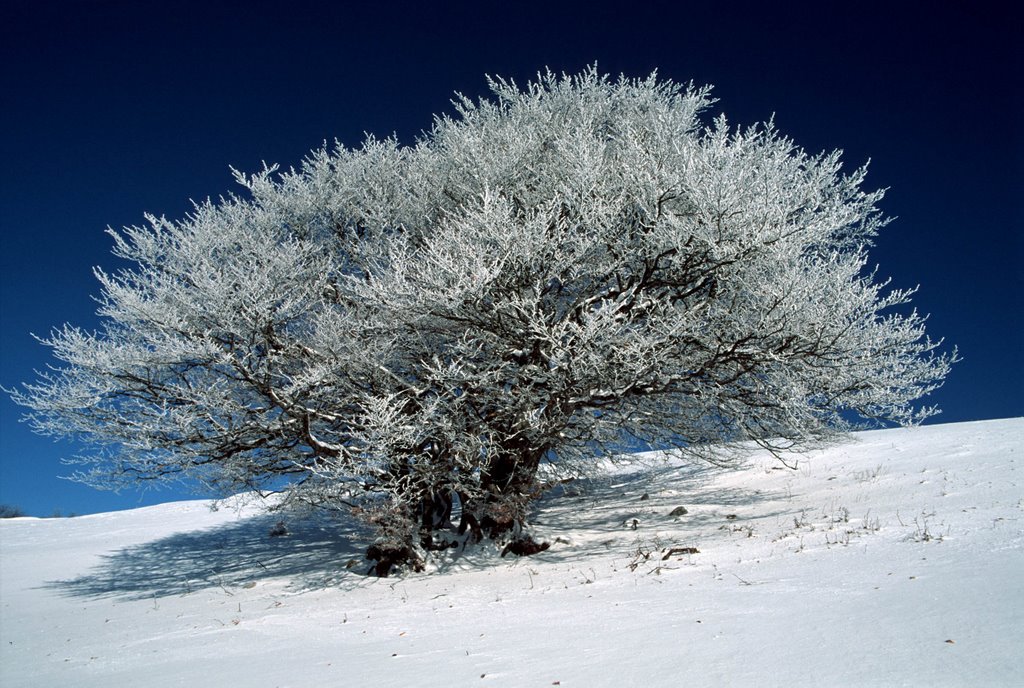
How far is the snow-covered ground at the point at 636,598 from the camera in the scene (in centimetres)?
367

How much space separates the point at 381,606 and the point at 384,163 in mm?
7008

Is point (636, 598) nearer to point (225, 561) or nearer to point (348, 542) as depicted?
point (348, 542)

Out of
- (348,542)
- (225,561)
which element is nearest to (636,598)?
(348,542)

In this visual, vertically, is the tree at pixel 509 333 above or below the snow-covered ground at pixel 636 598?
above

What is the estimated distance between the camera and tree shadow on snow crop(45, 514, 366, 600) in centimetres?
988

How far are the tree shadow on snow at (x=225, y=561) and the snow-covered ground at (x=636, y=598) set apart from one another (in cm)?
7

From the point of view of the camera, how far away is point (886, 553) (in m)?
5.91

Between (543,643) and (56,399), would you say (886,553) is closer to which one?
(543,643)

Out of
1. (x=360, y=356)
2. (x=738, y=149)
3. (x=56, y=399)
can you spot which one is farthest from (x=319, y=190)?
(x=738, y=149)

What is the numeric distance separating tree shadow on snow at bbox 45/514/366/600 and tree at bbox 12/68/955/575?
4.23ft

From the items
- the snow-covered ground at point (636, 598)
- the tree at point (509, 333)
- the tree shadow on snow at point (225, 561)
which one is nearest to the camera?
the snow-covered ground at point (636, 598)

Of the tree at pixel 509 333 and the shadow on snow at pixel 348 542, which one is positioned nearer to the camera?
the tree at pixel 509 333

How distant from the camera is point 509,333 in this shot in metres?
8.16

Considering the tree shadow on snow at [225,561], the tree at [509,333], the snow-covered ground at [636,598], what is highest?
the tree at [509,333]
